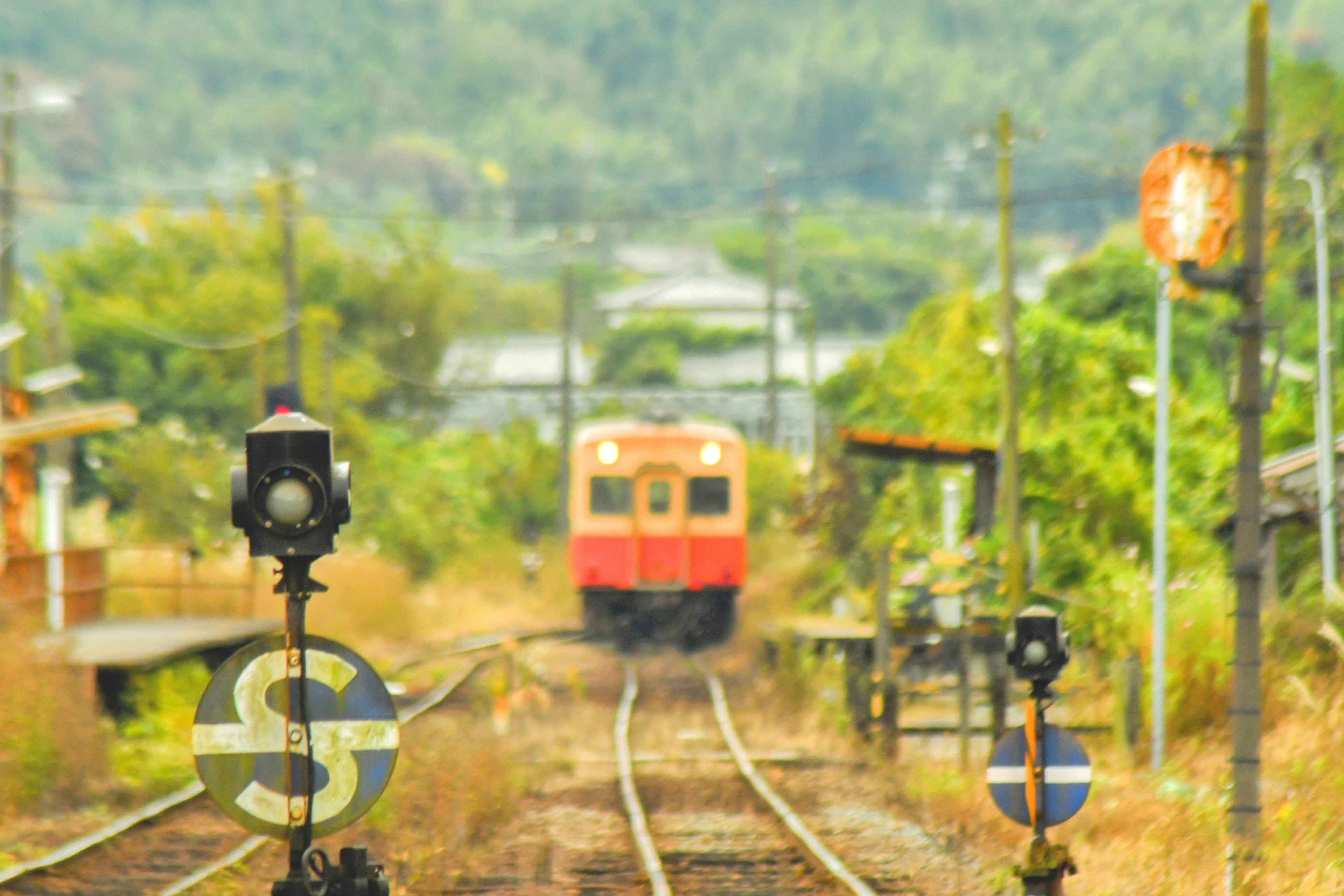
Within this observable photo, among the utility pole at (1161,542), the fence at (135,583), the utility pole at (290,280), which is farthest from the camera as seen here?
the utility pole at (290,280)

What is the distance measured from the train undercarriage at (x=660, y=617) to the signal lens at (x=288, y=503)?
18.9 m

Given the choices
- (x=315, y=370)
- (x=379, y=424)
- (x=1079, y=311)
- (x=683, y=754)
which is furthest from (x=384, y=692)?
(x=379, y=424)

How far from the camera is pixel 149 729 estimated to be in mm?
15891

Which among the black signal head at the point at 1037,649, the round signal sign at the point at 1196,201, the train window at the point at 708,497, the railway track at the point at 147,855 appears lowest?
the railway track at the point at 147,855

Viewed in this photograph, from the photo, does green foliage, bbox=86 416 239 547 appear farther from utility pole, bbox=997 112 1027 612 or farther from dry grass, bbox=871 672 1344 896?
A: dry grass, bbox=871 672 1344 896

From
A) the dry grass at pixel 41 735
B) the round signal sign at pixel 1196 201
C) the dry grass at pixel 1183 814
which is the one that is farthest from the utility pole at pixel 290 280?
the round signal sign at pixel 1196 201

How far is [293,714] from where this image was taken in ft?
20.7

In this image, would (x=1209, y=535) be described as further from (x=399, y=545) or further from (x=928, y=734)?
(x=399, y=545)

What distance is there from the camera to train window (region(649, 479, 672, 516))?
2527cm

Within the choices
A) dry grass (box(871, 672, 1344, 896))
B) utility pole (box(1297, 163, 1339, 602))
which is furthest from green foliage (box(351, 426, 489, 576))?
dry grass (box(871, 672, 1344, 896))

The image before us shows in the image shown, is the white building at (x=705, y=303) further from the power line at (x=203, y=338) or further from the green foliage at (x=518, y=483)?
the green foliage at (x=518, y=483)

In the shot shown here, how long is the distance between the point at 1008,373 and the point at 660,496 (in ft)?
25.3

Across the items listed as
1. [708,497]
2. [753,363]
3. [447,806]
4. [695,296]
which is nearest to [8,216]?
[708,497]

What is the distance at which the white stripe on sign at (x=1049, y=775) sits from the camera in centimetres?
826
